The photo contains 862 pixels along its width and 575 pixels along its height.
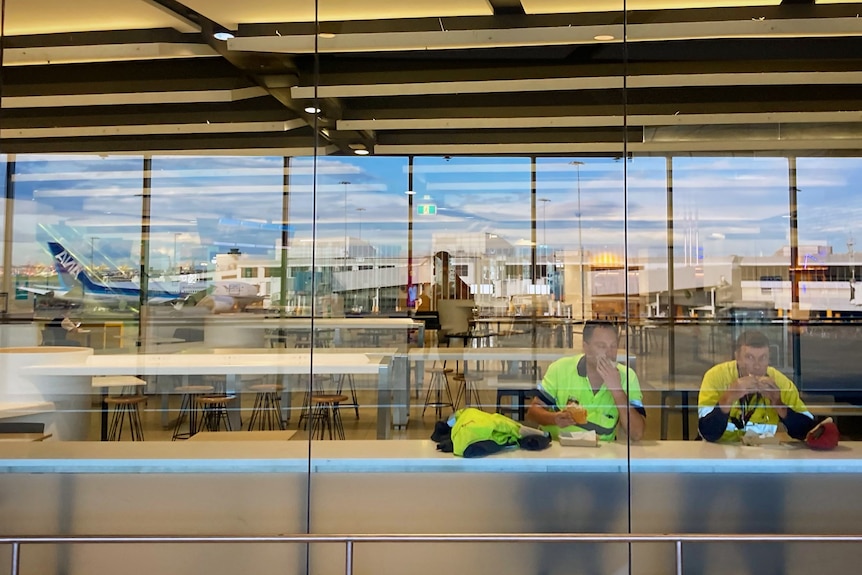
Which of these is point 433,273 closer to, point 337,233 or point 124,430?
point 337,233

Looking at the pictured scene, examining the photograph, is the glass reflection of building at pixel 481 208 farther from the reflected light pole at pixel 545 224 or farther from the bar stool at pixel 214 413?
the bar stool at pixel 214 413

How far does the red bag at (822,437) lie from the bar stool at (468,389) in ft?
10.4

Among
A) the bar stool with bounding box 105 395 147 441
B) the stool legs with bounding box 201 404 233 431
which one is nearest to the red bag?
the stool legs with bounding box 201 404 233 431

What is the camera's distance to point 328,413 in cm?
452

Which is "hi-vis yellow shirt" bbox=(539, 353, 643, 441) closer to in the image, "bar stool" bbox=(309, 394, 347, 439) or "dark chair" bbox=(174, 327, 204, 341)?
"bar stool" bbox=(309, 394, 347, 439)

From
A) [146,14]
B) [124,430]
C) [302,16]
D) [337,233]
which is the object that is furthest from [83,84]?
[337,233]

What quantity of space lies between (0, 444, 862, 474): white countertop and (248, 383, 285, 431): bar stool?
210cm

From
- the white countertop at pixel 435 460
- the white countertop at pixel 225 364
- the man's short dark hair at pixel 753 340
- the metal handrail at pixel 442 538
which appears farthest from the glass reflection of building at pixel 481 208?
the metal handrail at pixel 442 538

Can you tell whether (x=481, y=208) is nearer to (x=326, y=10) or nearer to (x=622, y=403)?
(x=326, y=10)

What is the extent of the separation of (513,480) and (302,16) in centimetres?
323

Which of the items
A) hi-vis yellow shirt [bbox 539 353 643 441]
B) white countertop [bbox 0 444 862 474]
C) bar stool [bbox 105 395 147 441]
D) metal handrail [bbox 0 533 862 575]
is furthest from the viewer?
bar stool [bbox 105 395 147 441]

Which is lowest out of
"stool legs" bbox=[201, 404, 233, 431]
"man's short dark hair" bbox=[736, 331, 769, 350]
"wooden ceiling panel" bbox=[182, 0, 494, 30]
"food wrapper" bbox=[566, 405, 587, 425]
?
"stool legs" bbox=[201, 404, 233, 431]

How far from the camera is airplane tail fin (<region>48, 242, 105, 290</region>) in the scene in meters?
8.27

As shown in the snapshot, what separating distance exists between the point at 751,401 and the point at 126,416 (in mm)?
4090
